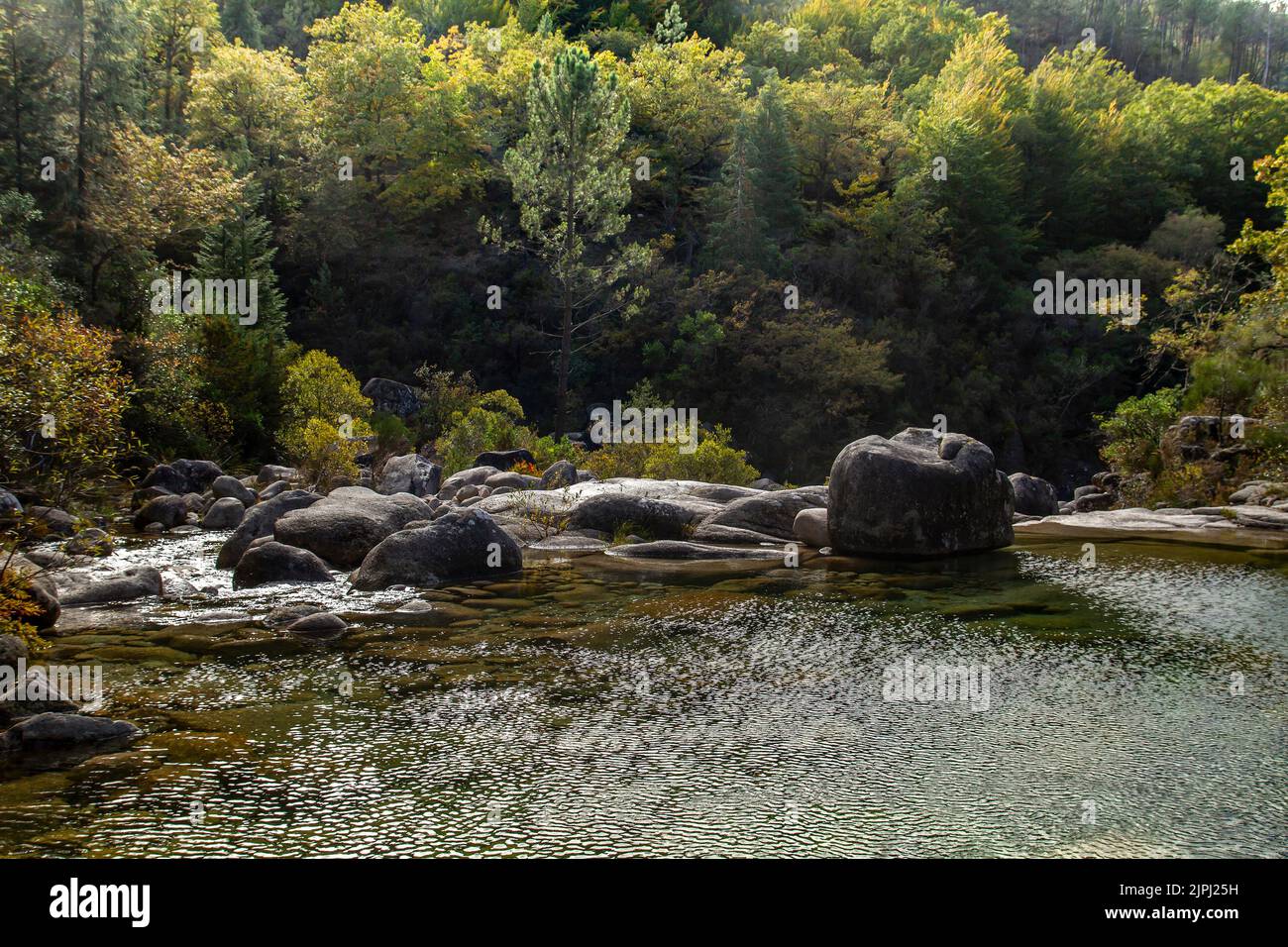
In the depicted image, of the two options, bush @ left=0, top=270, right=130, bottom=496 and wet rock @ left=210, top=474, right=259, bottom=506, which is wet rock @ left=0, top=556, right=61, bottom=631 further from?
wet rock @ left=210, top=474, right=259, bottom=506

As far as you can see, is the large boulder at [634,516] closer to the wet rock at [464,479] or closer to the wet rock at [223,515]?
the wet rock at [464,479]

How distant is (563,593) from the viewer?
46.4ft

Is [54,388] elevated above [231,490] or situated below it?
above

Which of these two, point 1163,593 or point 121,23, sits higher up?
point 121,23

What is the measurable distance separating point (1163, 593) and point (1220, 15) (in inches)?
4618

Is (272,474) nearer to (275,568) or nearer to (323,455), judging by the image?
(323,455)

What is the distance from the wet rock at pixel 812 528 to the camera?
60.0ft

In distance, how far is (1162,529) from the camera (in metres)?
20.3

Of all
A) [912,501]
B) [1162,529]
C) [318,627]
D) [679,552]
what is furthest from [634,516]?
[1162,529]

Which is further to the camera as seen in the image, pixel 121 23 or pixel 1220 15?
pixel 1220 15

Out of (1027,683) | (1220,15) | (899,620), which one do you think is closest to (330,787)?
(1027,683)

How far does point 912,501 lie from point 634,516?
211 inches

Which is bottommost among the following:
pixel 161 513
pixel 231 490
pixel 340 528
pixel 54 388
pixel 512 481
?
pixel 340 528
